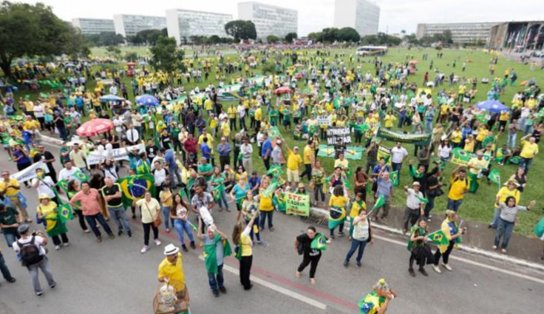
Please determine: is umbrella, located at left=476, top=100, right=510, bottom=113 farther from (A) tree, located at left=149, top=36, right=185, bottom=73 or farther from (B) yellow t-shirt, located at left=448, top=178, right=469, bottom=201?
(A) tree, located at left=149, top=36, right=185, bottom=73

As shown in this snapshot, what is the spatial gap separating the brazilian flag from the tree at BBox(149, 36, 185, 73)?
67.7 ft

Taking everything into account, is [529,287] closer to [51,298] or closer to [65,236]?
[51,298]

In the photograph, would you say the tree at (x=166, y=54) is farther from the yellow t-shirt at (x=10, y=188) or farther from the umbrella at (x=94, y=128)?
the yellow t-shirt at (x=10, y=188)

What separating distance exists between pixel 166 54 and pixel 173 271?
80.9ft

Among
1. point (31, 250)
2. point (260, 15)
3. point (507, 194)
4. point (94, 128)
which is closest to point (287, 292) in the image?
point (31, 250)

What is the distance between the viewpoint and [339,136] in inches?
521

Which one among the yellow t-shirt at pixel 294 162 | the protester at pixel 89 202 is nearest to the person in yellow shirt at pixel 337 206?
the yellow t-shirt at pixel 294 162

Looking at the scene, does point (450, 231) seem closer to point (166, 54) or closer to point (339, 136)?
point (339, 136)

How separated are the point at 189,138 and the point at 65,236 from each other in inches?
202

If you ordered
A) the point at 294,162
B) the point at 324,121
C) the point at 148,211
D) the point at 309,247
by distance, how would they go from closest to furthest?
the point at 309,247 → the point at 148,211 → the point at 294,162 → the point at 324,121

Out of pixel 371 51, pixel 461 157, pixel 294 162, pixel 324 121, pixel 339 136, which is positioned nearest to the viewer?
pixel 294 162

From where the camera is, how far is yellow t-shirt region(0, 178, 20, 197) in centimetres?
787

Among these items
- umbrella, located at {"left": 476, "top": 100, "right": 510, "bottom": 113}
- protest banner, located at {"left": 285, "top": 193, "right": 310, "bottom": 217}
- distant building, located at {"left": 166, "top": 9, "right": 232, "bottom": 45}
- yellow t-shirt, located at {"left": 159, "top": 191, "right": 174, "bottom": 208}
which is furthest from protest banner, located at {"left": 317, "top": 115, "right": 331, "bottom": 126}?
distant building, located at {"left": 166, "top": 9, "right": 232, "bottom": 45}

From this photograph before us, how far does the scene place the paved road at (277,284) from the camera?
6070 mm
